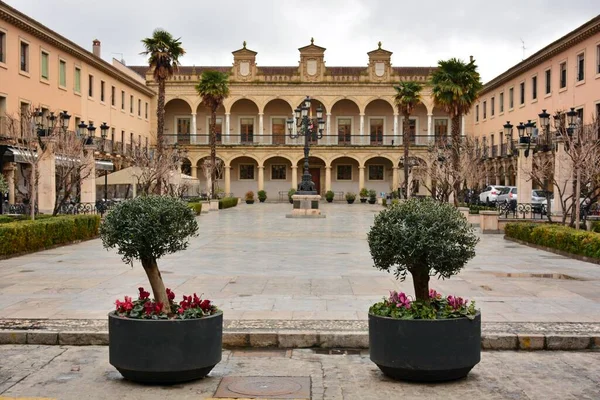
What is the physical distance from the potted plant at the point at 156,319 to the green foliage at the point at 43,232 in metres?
11.1

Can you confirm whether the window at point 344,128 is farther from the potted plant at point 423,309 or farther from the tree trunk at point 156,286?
the tree trunk at point 156,286

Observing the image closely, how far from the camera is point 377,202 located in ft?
202

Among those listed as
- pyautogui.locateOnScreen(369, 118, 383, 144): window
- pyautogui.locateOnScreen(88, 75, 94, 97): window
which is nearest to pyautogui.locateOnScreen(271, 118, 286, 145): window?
pyautogui.locateOnScreen(369, 118, 383, 144): window

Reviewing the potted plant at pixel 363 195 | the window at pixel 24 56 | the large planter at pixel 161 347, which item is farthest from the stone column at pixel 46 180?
the potted plant at pixel 363 195

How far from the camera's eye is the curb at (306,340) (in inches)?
327

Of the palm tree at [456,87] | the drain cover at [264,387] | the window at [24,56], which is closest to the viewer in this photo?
the drain cover at [264,387]

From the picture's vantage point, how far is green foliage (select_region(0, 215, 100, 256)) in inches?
679

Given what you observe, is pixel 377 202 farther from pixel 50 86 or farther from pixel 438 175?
pixel 50 86

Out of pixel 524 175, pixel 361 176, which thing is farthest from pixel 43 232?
pixel 361 176

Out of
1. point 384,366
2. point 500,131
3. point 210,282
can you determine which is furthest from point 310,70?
point 384,366

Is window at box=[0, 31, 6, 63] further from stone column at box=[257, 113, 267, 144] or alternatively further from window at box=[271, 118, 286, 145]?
window at box=[271, 118, 286, 145]

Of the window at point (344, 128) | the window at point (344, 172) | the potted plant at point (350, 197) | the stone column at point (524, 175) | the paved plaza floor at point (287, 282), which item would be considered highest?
the window at point (344, 128)

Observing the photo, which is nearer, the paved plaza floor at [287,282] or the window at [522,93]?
the paved plaza floor at [287,282]

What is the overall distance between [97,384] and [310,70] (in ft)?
193
